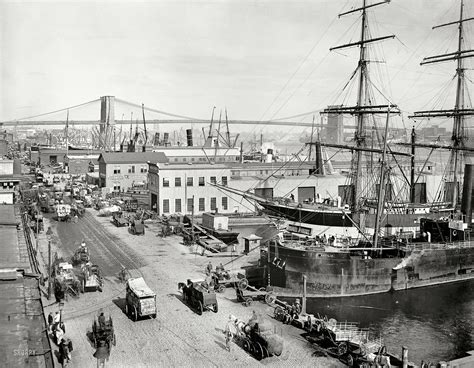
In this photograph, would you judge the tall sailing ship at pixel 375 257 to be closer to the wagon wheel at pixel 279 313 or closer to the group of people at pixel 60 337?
the wagon wheel at pixel 279 313

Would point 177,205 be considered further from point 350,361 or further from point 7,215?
point 350,361

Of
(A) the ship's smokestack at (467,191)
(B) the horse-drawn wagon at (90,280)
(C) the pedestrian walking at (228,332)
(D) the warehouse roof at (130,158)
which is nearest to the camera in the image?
(C) the pedestrian walking at (228,332)

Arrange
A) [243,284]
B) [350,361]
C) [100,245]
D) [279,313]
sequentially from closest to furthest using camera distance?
1. [350,361]
2. [279,313]
3. [243,284]
4. [100,245]

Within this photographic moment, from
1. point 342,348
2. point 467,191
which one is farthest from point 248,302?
point 467,191

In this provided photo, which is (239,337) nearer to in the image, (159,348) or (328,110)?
(159,348)

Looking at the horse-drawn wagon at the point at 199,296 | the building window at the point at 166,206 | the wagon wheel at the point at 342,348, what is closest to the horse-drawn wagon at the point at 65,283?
the horse-drawn wagon at the point at 199,296

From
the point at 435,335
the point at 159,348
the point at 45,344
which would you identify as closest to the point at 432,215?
the point at 435,335

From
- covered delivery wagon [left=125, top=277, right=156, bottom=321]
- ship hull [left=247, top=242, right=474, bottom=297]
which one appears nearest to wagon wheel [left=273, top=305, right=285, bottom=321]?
covered delivery wagon [left=125, top=277, right=156, bottom=321]
